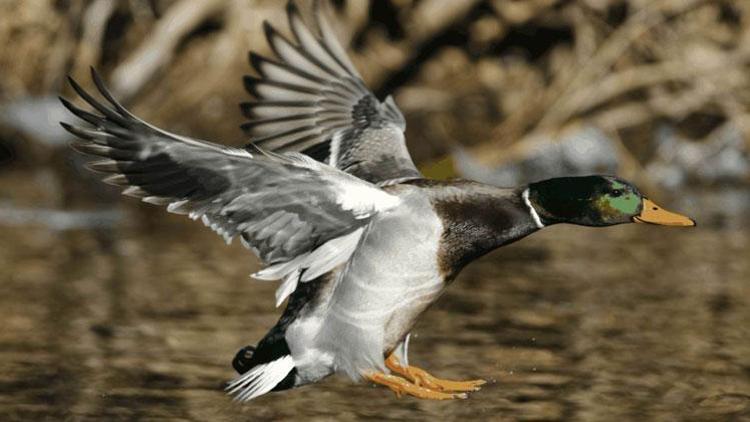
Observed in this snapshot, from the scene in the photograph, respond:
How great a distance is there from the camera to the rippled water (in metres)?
4.93

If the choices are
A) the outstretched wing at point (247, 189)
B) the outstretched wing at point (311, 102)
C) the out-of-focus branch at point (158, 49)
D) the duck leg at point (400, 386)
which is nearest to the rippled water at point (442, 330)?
the duck leg at point (400, 386)

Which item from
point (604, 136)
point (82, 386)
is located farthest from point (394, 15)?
point (82, 386)

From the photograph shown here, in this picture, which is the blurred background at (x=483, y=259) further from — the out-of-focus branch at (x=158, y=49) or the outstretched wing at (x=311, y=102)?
the outstretched wing at (x=311, y=102)

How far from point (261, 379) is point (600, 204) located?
126 cm

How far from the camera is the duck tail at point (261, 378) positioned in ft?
15.4

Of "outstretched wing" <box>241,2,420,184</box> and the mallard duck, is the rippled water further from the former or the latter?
"outstretched wing" <box>241,2,420,184</box>

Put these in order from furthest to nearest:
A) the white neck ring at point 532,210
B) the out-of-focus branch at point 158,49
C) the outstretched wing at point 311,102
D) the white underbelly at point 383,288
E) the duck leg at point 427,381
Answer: the out-of-focus branch at point 158,49 < the outstretched wing at point 311,102 < the duck leg at point 427,381 < the white neck ring at point 532,210 < the white underbelly at point 383,288

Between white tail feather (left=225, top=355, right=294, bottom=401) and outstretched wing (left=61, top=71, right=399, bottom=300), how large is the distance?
348 mm

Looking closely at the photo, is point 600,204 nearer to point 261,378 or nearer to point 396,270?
point 396,270

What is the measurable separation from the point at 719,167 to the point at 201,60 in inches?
168

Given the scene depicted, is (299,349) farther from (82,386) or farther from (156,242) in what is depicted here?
(156,242)

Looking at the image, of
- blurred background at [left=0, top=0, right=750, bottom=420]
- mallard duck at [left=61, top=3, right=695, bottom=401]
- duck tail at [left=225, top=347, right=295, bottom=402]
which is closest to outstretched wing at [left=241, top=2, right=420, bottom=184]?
blurred background at [left=0, top=0, right=750, bottom=420]

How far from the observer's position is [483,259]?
822 centimetres

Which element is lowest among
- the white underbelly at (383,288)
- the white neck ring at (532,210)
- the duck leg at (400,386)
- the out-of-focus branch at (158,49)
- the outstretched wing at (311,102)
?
the duck leg at (400,386)
